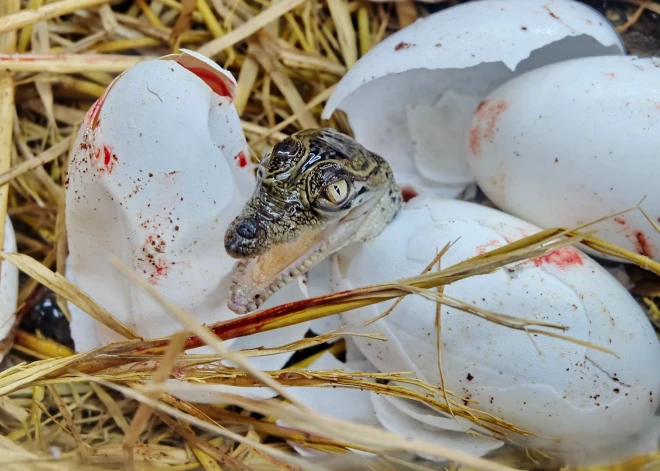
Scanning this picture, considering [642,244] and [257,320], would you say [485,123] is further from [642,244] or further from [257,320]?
[257,320]

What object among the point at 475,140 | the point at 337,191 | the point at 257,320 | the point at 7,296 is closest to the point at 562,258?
the point at 475,140

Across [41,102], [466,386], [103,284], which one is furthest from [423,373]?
[41,102]

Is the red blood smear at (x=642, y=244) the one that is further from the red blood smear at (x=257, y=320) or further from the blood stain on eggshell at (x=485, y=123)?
the red blood smear at (x=257, y=320)

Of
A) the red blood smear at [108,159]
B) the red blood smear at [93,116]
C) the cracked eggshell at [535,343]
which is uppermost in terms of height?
the red blood smear at [93,116]

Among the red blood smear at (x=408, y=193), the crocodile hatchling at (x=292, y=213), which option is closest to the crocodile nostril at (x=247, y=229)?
the crocodile hatchling at (x=292, y=213)

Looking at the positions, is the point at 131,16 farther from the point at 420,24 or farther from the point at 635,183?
the point at 635,183
